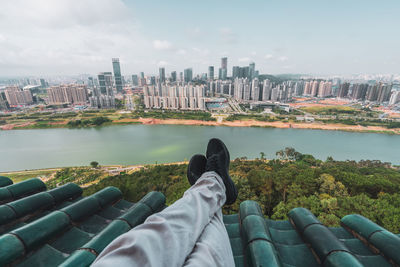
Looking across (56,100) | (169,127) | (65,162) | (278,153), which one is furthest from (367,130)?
(56,100)

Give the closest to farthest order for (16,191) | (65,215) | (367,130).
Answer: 1. (65,215)
2. (16,191)
3. (367,130)

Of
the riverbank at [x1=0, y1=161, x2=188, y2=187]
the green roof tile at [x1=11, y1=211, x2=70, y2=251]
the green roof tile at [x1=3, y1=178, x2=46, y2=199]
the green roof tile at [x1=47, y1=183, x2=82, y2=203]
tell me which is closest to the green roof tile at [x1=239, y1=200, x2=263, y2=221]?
the green roof tile at [x1=11, y1=211, x2=70, y2=251]

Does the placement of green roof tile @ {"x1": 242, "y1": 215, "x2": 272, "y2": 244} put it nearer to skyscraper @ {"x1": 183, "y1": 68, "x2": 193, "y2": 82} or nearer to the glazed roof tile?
the glazed roof tile

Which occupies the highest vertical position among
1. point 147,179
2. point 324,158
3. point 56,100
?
point 56,100

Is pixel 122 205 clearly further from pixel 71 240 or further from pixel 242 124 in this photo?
pixel 242 124

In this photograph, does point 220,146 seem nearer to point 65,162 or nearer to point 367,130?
point 65,162

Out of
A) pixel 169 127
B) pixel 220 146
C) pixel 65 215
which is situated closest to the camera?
pixel 65 215

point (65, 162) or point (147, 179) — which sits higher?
point (147, 179)

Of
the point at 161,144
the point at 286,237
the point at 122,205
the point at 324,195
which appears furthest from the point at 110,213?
the point at 161,144

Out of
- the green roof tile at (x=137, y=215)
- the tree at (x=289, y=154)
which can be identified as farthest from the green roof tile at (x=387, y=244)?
the tree at (x=289, y=154)
